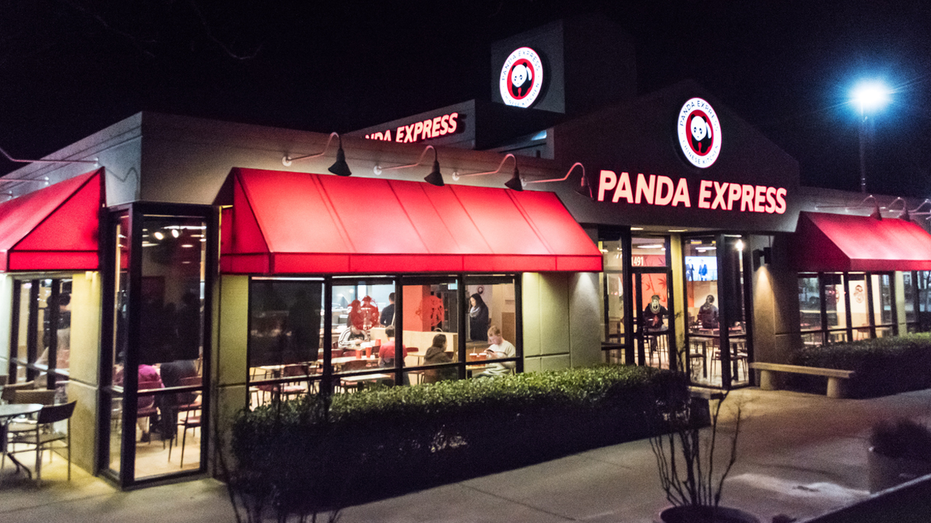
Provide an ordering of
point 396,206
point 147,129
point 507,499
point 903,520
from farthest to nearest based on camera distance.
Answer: point 396,206 → point 147,129 → point 507,499 → point 903,520

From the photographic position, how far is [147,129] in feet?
24.5

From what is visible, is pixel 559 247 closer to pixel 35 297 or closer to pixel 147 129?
pixel 147 129

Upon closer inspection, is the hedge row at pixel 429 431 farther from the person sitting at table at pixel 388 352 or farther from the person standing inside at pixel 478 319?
the person standing inside at pixel 478 319

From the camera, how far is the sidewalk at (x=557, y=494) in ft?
20.9

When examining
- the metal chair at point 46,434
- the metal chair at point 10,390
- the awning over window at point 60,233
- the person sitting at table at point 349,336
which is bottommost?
the metal chair at point 46,434

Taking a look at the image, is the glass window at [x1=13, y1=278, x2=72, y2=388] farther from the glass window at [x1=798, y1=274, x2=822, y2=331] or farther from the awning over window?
the glass window at [x1=798, y1=274, x2=822, y2=331]

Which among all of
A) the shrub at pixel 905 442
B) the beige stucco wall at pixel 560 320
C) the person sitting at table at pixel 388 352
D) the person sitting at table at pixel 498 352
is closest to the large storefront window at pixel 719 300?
the beige stucco wall at pixel 560 320

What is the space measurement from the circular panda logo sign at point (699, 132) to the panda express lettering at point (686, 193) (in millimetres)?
519

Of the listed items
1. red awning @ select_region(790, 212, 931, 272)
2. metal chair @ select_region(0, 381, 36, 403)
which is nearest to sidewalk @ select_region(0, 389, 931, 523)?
metal chair @ select_region(0, 381, 36, 403)

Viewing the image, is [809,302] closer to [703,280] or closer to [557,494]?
[703,280]

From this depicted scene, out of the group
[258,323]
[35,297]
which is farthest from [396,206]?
[35,297]

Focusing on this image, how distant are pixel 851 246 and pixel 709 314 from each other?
352 cm

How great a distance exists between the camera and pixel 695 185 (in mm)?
13367

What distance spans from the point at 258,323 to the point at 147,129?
2598mm
